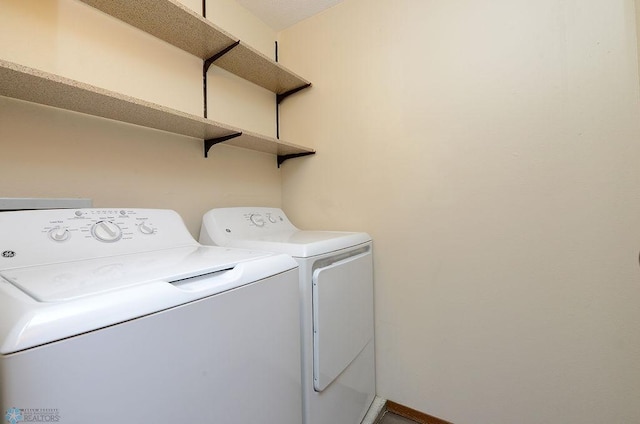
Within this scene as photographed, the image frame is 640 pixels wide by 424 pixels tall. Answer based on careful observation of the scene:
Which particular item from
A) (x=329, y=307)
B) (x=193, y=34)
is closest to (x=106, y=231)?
(x=329, y=307)

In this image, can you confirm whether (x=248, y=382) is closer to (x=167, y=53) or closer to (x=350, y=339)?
(x=350, y=339)

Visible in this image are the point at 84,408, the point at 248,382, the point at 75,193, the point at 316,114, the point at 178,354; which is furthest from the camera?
the point at 316,114

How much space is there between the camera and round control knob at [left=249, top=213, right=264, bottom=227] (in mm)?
1486

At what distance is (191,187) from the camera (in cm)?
143

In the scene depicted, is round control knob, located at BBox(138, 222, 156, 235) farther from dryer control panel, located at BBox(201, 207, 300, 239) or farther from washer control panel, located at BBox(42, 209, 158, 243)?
dryer control panel, located at BBox(201, 207, 300, 239)

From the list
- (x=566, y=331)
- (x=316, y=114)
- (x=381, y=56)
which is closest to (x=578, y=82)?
(x=381, y=56)

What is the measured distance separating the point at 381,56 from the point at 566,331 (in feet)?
5.22

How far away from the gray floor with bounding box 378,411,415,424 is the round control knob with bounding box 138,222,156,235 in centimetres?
147

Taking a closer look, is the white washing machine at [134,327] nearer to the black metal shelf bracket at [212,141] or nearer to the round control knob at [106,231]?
the round control knob at [106,231]

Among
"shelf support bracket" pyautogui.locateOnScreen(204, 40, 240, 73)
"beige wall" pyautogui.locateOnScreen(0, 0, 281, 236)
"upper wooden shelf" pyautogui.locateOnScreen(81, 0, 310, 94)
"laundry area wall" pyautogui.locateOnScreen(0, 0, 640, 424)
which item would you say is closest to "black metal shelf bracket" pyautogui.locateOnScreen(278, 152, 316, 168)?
"laundry area wall" pyautogui.locateOnScreen(0, 0, 640, 424)

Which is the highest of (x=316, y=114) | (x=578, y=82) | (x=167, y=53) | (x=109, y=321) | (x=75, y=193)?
(x=167, y=53)

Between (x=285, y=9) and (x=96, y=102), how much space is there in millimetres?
1339
